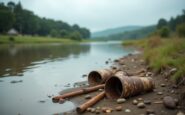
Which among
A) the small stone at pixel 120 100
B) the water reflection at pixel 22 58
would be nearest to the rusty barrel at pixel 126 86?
the small stone at pixel 120 100

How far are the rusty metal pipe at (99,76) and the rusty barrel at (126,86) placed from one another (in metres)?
1.65

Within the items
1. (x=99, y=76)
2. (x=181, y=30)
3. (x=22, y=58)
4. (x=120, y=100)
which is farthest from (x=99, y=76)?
(x=181, y=30)

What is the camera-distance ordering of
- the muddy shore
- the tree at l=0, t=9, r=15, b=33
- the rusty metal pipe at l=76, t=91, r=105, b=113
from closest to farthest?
the muddy shore → the rusty metal pipe at l=76, t=91, r=105, b=113 → the tree at l=0, t=9, r=15, b=33

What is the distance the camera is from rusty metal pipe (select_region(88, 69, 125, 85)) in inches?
479

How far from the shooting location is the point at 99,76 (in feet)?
42.4

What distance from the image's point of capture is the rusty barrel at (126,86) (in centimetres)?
901

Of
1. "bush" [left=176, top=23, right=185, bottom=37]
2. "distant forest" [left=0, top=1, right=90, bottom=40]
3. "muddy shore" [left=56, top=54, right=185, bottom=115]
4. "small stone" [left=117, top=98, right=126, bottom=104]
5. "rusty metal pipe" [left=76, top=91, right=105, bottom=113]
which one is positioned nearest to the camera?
A: "muddy shore" [left=56, top=54, right=185, bottom=115]

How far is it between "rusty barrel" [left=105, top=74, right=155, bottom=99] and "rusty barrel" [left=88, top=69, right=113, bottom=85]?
1.65 metres

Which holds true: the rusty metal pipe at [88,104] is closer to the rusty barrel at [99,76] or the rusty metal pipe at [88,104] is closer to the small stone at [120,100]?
the small stone at [120,100]

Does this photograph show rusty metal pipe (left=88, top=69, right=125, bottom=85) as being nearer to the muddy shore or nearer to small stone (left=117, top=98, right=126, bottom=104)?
the muddy shore

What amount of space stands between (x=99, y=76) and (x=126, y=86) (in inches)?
162

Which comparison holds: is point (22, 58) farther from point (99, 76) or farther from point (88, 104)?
point (88, 104)

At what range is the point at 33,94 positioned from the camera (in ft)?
37.1

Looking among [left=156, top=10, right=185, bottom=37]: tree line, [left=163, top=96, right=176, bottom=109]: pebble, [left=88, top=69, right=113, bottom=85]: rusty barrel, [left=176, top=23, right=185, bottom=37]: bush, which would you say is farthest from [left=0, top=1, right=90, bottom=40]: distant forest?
[left=163, top=96, right=176, bottom=109]: pebble
